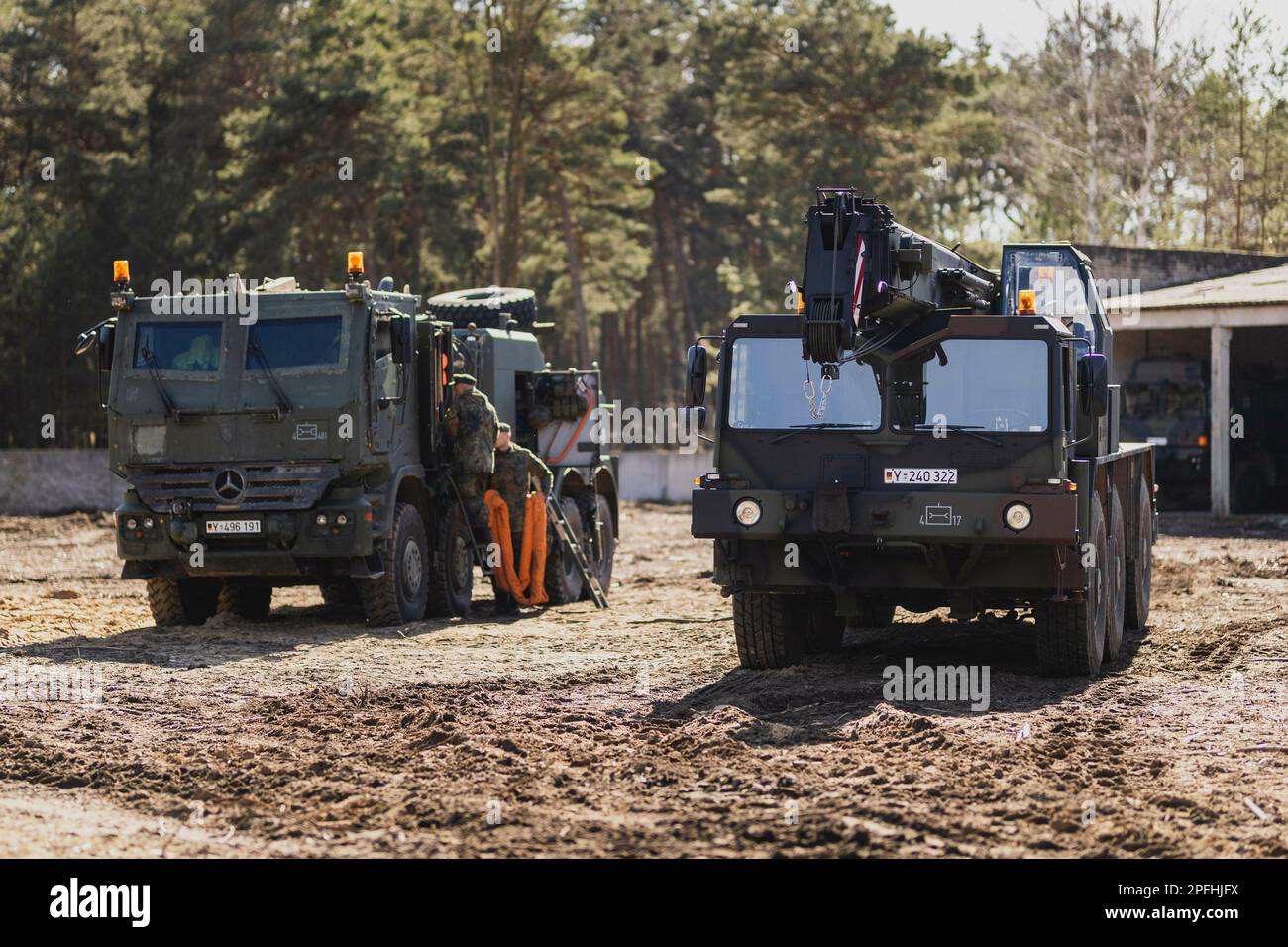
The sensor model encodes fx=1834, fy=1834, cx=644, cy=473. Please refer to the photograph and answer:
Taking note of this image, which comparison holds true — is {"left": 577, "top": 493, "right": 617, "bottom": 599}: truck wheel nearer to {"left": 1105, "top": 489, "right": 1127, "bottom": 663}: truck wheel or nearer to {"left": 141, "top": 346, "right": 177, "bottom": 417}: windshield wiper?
{"left": 141, "top": 346, "right": 177, "bottom": 417}: windshield wiper

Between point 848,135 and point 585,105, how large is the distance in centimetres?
615

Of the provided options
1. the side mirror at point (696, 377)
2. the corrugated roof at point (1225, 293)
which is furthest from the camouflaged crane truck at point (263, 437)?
the corrugated roof at point (1225, 293)

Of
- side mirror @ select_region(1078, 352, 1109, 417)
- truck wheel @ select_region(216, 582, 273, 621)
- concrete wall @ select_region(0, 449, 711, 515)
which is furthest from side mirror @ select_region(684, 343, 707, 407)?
concrete wall @ select_region(0, 449, 711, 515)

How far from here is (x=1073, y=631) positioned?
38.7 feet

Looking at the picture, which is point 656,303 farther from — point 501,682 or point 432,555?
point 501,682

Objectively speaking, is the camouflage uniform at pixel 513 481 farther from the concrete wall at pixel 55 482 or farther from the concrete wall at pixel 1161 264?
the concrete wall at pixel 1161 264

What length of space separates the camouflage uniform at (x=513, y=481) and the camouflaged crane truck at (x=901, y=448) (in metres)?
4.94

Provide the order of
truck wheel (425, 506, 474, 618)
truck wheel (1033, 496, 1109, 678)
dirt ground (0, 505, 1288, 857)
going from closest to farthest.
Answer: dirt ground (0, 505, 1288, 857) → truck wheel (1033, 496, 1109, 678) → truck wheel (425, 506, 474, 618)

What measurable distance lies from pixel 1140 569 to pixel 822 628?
122 inches

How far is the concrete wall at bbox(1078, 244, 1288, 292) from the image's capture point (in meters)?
35.3

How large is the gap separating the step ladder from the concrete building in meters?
15.8

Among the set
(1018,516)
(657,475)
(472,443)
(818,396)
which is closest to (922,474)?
(1018,516)
